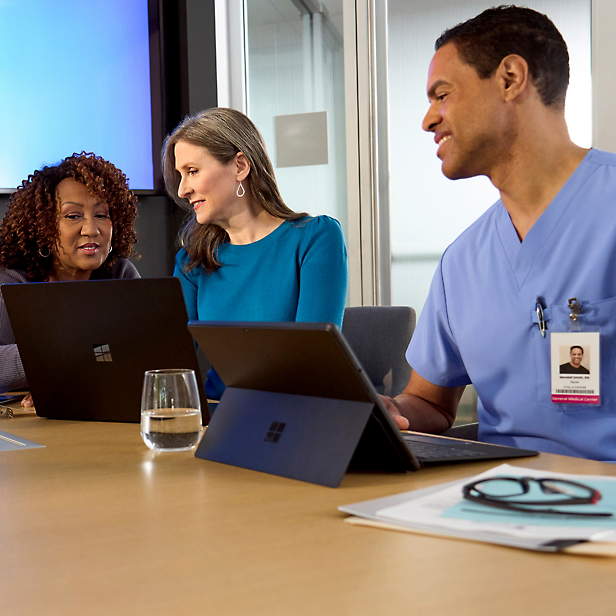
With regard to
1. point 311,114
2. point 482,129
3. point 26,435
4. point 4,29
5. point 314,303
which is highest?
point 4,29

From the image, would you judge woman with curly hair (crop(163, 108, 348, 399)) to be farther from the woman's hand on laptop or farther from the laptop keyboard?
the laptop keyboard

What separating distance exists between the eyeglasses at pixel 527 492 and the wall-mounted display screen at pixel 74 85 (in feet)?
9.50

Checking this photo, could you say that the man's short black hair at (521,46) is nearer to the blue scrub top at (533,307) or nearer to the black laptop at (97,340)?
the blue scrub top at (533,307)

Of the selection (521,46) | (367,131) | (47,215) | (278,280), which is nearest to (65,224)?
(47,215)

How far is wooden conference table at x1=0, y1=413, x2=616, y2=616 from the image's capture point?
0.54 meters

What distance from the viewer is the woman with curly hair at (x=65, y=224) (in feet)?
7.49

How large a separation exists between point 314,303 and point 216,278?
0.31 m

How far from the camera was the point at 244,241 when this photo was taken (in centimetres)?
223

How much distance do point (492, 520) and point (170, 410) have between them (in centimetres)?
55

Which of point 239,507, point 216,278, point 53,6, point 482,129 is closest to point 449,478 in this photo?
point 239,507

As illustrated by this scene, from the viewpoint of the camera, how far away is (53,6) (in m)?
3.39

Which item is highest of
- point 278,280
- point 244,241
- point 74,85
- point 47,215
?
point 74,85

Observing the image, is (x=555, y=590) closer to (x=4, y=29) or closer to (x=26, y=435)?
(x=26, y=435)

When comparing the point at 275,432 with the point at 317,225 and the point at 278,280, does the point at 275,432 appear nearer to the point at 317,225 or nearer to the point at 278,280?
the point at 278,280
